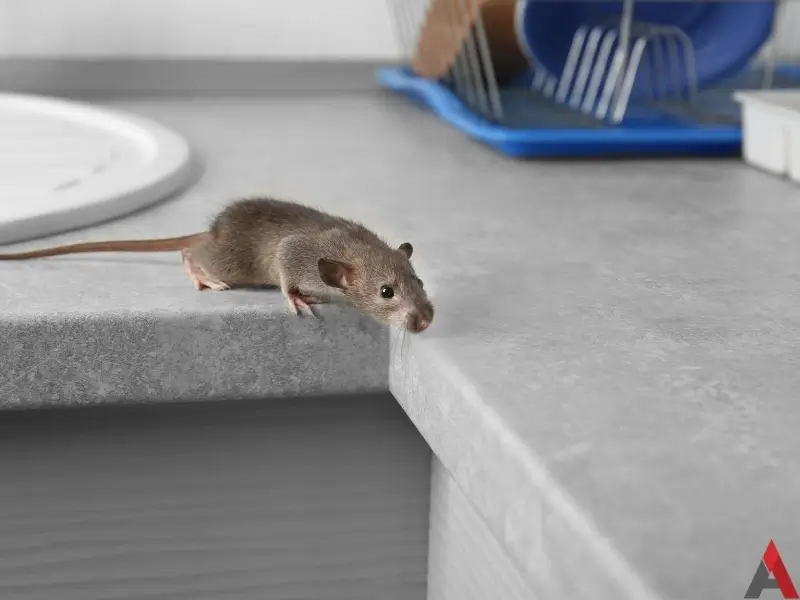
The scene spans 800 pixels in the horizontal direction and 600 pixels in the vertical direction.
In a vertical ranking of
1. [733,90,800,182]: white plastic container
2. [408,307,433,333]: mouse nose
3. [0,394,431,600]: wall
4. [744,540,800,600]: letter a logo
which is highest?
[744,540,800,600]: letter a logo

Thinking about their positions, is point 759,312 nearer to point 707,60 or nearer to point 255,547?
point 255,547

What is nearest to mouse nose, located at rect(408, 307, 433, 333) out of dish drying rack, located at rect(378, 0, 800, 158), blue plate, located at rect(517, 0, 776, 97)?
dish drying rack, located at rect(378, 0, 800, 158)

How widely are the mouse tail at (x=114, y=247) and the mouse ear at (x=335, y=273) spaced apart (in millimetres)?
142

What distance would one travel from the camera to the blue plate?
1.48 m

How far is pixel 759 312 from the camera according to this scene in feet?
2.32

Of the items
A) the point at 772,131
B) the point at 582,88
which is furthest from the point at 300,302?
the point at 582,88

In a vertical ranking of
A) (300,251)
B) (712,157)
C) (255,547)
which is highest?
(300,251)

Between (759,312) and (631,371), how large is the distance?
0.51ft

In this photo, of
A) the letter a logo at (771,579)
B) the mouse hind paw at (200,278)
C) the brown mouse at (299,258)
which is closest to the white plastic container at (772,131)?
the brown mouse at (299,258)

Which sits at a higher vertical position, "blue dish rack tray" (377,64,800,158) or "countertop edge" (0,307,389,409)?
"countertop edge" (0,307,389,409)

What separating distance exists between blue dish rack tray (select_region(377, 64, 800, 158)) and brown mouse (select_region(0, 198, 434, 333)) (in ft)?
1.64

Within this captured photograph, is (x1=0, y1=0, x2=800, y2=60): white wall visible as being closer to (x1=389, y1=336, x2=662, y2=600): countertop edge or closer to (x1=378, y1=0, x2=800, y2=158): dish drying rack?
(x1=378, y1=0, x2=800, y2=158): dish drying rack

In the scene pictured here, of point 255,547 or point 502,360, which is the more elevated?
Result: point 502,360

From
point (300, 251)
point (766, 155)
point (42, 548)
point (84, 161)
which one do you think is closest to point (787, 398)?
point (300, 251)
